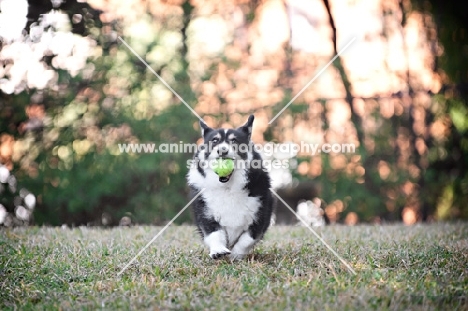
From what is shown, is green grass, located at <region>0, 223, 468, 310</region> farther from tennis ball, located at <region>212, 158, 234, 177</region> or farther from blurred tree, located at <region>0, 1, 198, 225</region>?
blurred tree, located at <region>0, 1, 198, 225</region>

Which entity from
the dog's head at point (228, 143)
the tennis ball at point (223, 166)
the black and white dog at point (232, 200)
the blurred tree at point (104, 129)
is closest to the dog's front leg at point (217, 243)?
the black and white dog at point (232, 200)

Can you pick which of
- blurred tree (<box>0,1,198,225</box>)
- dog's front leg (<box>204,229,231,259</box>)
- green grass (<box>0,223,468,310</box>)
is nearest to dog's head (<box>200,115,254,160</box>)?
dog's front leg (<box>204,229,231,259</box>)

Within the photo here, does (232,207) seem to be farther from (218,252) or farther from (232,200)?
(218,252)

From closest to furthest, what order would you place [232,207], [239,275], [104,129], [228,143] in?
[239,275] → [232,207] → [228,143] → [104,129]

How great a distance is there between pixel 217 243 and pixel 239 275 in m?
0.57

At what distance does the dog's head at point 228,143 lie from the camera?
470cm

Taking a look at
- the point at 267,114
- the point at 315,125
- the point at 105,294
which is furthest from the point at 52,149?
the point at 105,294

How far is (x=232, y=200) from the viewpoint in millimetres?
4777

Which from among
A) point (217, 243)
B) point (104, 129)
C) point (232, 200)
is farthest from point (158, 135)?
point (217, 243)

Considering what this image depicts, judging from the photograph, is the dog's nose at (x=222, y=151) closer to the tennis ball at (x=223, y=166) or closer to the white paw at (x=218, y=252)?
the tennis ball at (x=223, y=166)

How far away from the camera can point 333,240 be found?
571 centimetres

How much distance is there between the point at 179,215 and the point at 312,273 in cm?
572

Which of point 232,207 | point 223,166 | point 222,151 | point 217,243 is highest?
point 222,151

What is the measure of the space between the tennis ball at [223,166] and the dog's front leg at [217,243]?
523 millimetres
